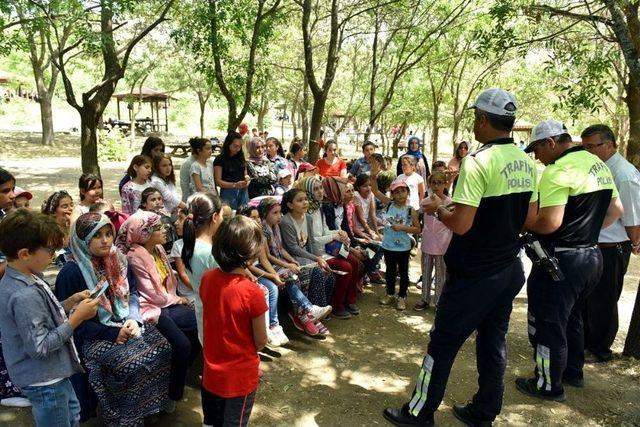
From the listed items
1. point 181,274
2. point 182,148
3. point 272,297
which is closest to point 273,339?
point 272,297

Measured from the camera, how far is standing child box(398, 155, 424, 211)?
271 inches

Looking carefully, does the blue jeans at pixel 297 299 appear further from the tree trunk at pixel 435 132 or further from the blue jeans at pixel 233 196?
the tree trunk at pixel 435 132

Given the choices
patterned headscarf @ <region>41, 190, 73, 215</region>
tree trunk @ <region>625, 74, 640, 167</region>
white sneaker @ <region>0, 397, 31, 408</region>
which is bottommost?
white sneaker @ <region>0, 397, 31, 408</region>

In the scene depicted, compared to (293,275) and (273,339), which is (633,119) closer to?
(293,275)

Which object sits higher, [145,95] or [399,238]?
[145,95]

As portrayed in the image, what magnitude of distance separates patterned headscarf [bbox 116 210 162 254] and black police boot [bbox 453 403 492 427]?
8.47ft

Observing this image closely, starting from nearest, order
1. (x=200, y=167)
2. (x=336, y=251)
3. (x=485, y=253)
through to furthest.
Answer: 1. (x=485, y=253)
2. (x=336, y=251)
3. (x=200, y=167)

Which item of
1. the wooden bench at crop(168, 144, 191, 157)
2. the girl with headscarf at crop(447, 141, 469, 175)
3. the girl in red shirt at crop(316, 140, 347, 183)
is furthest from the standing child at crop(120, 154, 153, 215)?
the wooden bench at crop(168, 144, 191, 157)

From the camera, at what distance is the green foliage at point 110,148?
60.3 ft

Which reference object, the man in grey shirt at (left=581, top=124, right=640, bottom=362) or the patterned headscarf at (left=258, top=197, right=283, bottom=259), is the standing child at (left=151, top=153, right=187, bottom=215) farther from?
the man in grey shirt at (left=581, top=124, right=640, bottom=362)

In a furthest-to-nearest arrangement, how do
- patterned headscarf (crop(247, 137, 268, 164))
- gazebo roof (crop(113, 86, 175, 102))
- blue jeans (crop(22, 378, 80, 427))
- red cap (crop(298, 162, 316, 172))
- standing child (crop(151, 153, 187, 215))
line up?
gazebo roof (crop(113, 86, 175, 102))
red cap (crop(298, 162, 316, 172))
patterned headscarf (crop(247, 137, 268, 164))
standing child (crop(151, 153, 187, 215))
blue jeans (crop(22, 378, 80, 427))

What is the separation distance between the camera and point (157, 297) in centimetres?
350

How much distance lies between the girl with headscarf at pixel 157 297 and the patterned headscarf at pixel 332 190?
7.68 feet

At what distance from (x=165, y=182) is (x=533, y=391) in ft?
14.1
